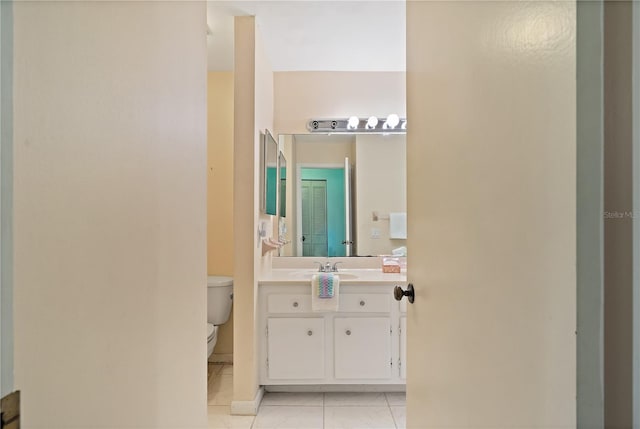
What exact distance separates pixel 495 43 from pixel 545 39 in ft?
0.47

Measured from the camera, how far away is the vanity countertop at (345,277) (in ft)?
7.80

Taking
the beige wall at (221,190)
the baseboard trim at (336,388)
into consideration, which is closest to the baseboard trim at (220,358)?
the beige wall at (221,190)

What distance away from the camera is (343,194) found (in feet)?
9.93

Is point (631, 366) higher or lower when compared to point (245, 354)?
higher

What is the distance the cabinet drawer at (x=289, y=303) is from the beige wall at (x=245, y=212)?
158mm

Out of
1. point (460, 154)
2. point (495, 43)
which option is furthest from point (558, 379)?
point (495, 43)

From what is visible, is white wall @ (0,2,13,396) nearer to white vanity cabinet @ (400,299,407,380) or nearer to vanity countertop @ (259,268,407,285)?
vanity countertop @ (259,268,407,285)

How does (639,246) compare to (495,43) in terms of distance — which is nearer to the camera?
(639,246)

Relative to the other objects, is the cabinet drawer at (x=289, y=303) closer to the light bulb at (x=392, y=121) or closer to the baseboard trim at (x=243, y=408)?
the baseboard trim at (x=243, y=408)

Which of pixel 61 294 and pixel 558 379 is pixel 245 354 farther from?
pixel 558 379

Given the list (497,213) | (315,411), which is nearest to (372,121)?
(315,411)

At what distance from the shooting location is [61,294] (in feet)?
1.75

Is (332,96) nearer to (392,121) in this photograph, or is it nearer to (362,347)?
(392,121)

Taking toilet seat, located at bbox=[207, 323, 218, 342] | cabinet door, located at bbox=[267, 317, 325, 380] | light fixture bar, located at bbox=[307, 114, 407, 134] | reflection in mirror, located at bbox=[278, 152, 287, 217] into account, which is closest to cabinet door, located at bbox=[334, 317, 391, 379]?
cabinet door, located at bbox=[267, 317, 325, 380]
